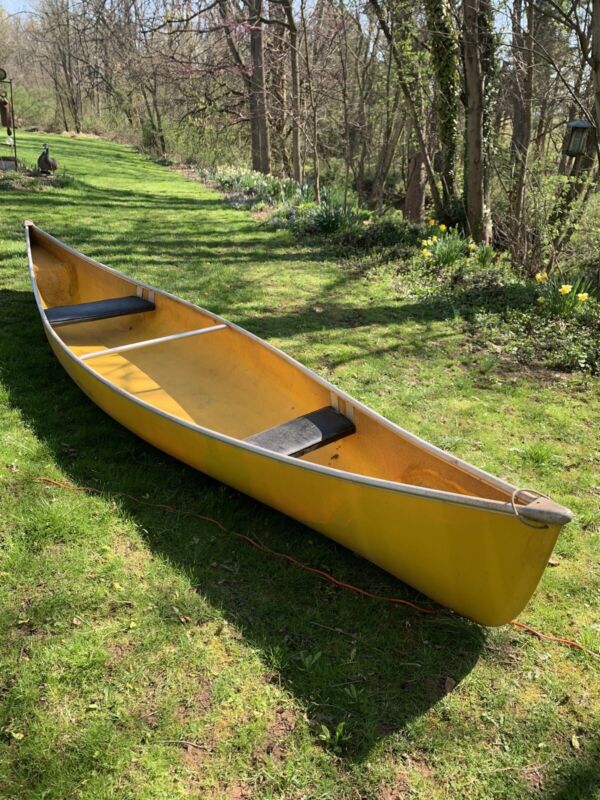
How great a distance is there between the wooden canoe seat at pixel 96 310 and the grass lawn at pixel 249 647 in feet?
1.63

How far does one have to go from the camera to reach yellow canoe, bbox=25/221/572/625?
6.59 ft

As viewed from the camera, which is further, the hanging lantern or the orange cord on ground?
the hanging lantern

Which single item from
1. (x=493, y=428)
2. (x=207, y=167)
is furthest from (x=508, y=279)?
(x=207, y=167)

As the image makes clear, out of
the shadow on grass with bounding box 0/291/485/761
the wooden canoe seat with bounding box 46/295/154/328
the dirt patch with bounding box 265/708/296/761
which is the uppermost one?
the wooden canoe seat with bounding box 46/295/154/328

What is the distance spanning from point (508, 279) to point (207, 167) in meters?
13.9

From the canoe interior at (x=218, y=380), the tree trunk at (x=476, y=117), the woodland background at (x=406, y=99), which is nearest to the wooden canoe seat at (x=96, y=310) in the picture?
the canoe interior at (x=218, y=380)

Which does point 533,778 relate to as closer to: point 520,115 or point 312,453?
point 312,453

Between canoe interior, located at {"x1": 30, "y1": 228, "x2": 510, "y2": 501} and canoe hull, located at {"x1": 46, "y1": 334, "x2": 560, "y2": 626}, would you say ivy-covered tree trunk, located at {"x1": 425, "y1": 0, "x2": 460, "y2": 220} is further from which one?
canoe hull, located at {"x1": 46, "y1": 334, "x2": 560, "y2": 626}

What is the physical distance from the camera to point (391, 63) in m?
10.7

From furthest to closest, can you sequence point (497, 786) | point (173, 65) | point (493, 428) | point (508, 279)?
point (173, 65) < point (508, 279) < point (493, 428) < point (497, 786)

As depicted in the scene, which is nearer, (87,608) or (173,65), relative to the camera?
(87,608)

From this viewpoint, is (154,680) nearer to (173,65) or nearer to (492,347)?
(492,347)

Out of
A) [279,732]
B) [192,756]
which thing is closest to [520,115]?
[279,732]

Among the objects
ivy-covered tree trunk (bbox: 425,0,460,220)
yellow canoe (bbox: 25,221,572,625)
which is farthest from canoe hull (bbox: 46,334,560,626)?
ivy-covered tree trunk (bbox: 425,0,460,220)
